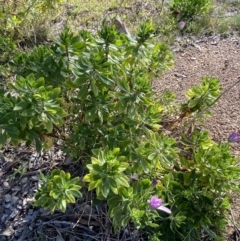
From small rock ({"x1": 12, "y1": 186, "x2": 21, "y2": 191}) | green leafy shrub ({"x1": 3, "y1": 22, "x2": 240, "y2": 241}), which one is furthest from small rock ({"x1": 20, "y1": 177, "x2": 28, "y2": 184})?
green leafy shrub ({"x1": 3, "y1": 22, "x2": 240, "y2": 241})

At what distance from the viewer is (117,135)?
1.91 meters

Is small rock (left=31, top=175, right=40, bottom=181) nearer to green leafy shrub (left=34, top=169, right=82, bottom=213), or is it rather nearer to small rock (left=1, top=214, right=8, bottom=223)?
small rock (left=1, top=214, right=8, bottom=223)

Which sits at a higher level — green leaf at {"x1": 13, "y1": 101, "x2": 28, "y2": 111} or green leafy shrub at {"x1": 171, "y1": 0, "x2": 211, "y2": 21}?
green leaf at {"x1": 13, "y1": 101, "x2": 28, "y2": 111}

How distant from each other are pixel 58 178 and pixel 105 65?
51 cm

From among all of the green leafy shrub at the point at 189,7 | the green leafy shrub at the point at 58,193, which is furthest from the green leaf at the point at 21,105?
the green leafy shrub at the point at 189,7

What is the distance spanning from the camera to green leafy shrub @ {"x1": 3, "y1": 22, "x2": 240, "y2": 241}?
1.72m

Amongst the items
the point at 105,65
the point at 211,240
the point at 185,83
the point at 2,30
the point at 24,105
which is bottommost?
the point at 211,240

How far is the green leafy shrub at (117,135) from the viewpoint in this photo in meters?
1.72

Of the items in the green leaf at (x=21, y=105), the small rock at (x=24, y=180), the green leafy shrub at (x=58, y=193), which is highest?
the green leaf at (x=21, y=105)

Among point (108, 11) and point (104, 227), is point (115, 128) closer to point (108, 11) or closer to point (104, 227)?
point (104, 227)

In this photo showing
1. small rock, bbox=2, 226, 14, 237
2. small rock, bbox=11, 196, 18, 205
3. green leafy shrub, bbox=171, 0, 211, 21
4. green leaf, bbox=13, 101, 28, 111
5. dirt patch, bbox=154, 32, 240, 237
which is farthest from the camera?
green leafy shrub, bbox=171, 0, 211, 21

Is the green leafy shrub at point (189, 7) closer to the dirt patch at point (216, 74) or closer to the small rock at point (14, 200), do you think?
the dirt patch at point (216, 74)

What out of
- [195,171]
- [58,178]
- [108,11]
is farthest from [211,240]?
[108,11]

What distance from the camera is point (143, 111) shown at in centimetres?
195
